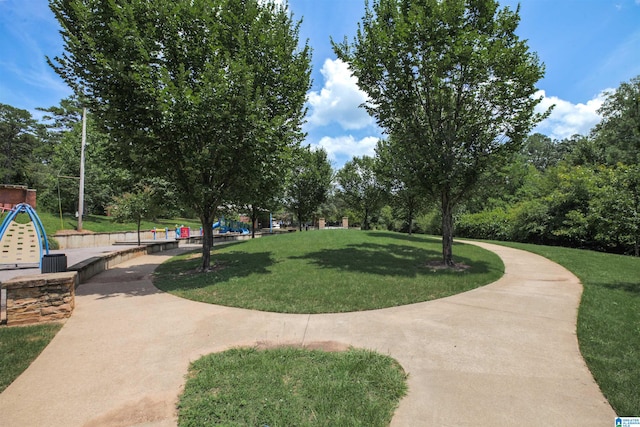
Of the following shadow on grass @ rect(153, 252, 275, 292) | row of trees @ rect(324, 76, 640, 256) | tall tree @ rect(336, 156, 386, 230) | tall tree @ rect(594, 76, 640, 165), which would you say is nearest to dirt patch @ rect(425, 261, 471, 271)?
row of trees @ rect(324, 76, 640, 256)

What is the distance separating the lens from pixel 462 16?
388 inches

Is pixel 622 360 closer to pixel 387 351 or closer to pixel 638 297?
pixel 387 351

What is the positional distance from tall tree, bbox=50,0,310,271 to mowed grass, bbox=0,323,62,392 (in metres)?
4.61

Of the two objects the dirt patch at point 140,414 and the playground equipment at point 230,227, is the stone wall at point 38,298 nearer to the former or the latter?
the dirt patch at point 140,414

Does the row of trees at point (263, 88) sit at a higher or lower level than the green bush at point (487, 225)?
higher

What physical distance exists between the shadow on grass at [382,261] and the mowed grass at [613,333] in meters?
3.06

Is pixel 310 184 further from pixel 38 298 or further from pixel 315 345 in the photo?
pixel 315 345

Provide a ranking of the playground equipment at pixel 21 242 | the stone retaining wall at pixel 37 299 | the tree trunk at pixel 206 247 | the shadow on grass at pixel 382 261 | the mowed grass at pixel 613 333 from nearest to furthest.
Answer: the mowed grass at pixel 613 333, the stone retaining wall at pixel 37 299, the playground equipment at pixel 21 242, the shadow on grass at pixel 382 261, the tree trunk at pixel 206 247

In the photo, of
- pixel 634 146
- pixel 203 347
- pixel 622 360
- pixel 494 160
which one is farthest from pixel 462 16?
pixel 634 146

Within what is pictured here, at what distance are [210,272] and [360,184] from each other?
2531cm

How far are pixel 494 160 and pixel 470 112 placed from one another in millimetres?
1912

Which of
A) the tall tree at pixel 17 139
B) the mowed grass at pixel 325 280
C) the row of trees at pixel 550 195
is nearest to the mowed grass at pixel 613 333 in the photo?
the row of trees at pixel 550 195

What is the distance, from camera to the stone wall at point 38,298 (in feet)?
17.6

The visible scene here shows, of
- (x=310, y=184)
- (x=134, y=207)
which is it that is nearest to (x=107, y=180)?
(x=134, y=207)
